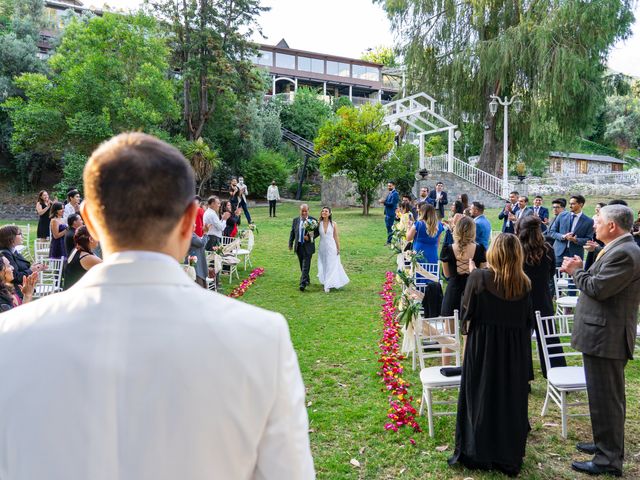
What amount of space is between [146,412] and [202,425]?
0.12 meters

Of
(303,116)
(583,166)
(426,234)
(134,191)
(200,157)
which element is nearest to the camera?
(134,191)

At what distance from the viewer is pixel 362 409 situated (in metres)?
5.80

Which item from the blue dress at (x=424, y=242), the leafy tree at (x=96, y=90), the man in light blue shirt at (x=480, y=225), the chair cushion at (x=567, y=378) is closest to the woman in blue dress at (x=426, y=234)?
the blue dress at (x=424, y=242)

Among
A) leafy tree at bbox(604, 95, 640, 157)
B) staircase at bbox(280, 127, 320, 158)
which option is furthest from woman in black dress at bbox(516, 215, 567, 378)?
leafy tree at bbox(604, 95, 640, 157)

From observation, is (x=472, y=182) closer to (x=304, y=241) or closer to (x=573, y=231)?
(x=304, y=241)

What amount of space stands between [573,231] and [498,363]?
6.39 meters

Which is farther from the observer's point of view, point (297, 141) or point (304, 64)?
point (304, 64)

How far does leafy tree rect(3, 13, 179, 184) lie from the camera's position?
2508cm

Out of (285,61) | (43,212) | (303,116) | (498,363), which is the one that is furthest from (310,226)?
(285,61)

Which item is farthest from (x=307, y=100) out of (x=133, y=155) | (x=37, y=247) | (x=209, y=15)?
(x=133, y=155)

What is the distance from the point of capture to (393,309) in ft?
32.1

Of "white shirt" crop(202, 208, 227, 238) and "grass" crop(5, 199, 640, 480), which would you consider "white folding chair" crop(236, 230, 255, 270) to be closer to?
"white shirt" crop(202, 208, 227, 238)

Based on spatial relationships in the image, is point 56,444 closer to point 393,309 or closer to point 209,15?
point 393,309

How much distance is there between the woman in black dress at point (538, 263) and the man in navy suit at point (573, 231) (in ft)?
12.0
